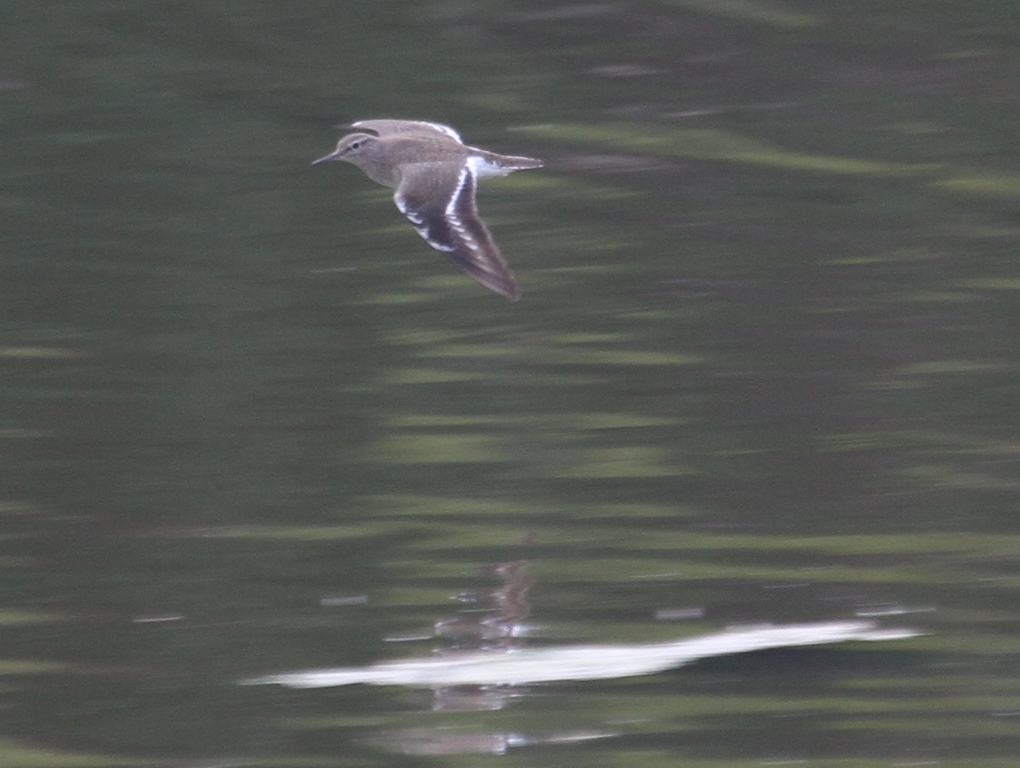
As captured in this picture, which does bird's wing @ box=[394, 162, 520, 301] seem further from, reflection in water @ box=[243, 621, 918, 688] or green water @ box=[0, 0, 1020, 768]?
reflection in water @ box=[243, 621, 918, 688]

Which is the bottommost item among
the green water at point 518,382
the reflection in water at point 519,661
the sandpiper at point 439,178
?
the reflection in water at point 519,661

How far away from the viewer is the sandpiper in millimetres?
6863

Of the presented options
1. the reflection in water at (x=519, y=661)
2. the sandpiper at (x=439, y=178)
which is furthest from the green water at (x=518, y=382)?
the sandpiper at (x=439, y=178)

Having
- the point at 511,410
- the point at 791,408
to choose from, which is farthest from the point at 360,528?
the point at 791,408

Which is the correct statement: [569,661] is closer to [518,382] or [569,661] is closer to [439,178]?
[518,382]

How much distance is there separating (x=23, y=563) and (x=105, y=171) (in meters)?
3.95

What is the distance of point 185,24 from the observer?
1191cm

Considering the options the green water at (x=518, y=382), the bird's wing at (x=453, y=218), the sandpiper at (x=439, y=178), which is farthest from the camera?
the sandpiper at (x=439, y=178)

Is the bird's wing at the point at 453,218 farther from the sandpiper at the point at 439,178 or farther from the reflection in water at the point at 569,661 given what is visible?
the reflection in water at the point at 569,661

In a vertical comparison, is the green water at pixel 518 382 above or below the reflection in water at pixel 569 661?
above

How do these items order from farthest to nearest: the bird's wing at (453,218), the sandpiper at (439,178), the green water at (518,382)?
the sandpiper at (439,178) → the bird's wing at (453,218) → the green water at (518,382)

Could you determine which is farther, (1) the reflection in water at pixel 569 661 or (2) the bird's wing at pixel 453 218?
(2) the bird's wing at pixel 453 218

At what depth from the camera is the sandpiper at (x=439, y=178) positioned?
6.86 metres

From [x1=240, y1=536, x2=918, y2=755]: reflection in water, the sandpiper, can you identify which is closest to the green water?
[x1=240, y1=536, x2=918, y2=755]: reflection in water
